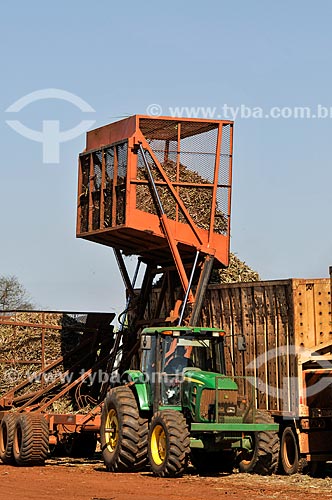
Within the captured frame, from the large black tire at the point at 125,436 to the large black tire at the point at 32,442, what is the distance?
1320 millimetres

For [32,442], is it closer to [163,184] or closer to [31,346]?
[31,346]

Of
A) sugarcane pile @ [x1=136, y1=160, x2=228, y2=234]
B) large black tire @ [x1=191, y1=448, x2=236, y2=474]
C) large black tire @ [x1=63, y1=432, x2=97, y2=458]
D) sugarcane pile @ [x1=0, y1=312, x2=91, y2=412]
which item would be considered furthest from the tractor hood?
sugarcane pile @ [x1=0, y1=312, x2=91, y2=412]

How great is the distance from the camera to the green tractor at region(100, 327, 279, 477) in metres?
14.4

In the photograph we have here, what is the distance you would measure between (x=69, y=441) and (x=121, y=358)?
1.96 m

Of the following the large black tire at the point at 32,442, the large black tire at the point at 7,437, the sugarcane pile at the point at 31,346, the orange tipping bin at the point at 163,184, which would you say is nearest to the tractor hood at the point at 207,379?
the large black tire at the point at 32,442

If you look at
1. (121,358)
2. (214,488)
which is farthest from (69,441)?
(214,488)

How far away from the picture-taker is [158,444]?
14.7 metres

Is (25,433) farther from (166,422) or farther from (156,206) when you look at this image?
(156,206)

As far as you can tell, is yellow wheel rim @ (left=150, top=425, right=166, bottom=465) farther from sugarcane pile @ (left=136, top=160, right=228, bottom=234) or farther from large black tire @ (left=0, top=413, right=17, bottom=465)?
sugarcane pile @ (left=136, top=160, right=228, bottom=234)

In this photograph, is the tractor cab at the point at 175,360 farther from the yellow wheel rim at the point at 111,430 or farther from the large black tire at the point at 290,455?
the large black tire at the point at 290,455

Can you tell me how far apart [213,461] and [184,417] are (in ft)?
4.67

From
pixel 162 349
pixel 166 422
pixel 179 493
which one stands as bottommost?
pixel 179 493

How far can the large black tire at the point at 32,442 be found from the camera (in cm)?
1666

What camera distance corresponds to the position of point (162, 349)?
50.1 ft
